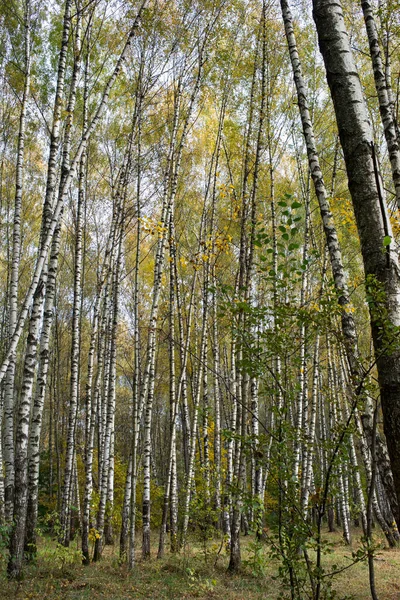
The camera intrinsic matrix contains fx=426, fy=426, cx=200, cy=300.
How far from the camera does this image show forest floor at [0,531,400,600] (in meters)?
4.99

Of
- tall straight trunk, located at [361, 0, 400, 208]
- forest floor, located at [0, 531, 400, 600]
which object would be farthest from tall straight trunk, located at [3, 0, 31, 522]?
tall straight trunk, located at [361, 0, 400, 208]

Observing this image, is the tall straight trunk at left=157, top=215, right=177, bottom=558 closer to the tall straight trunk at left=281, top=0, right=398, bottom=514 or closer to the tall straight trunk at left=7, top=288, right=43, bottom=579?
the tall straight trunk at left=7, top=288, right=43, bottom=579

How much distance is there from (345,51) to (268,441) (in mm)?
2394

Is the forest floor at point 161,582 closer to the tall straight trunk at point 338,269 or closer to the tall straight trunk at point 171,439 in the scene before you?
the tall straight trunk at point 171,439

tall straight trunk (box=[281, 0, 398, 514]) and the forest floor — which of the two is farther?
the forest floor

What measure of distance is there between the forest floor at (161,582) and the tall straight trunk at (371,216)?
3.56 m

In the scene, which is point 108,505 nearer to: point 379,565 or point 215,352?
point 215,352

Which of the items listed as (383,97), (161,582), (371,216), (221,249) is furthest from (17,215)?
(371,216)

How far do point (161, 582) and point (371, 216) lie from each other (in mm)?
5970

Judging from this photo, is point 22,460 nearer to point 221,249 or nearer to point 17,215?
point 17,215

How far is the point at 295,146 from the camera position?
30.6 feet

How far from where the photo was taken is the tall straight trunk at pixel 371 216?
5.13 feet

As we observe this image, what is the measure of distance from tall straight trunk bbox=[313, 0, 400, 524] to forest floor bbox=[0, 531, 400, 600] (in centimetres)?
356

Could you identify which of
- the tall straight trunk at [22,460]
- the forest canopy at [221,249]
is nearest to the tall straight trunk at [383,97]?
the forest canopy at [221,249]
